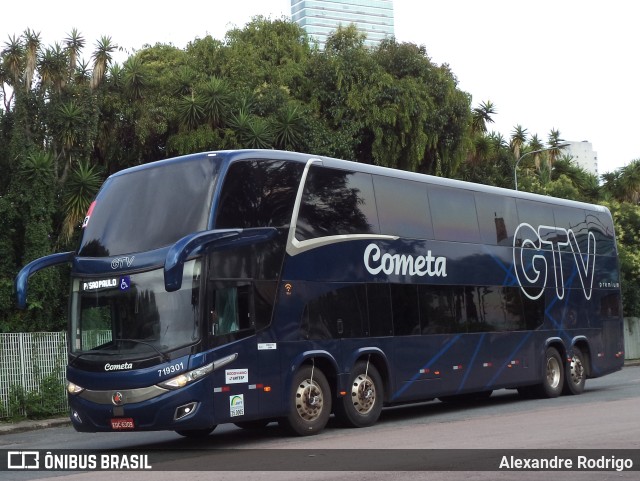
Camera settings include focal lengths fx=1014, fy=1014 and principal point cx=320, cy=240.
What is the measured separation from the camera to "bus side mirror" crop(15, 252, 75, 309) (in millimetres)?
14266

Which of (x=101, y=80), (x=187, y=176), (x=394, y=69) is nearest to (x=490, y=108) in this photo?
(x=394, y=69)

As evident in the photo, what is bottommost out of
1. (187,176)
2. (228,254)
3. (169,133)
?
(228,254)

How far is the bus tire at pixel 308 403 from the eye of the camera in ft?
49.1

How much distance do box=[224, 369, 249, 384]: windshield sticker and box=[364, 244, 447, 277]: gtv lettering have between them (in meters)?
3.31

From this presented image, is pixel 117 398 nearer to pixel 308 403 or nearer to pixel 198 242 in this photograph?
pixel 198 242

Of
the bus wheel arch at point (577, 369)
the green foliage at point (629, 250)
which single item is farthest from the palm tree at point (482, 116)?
the bus wheel arch at point (577, 369)

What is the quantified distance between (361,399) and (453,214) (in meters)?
4.40

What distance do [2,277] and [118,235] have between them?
48.2 feet

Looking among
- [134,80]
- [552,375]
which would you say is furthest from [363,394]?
[134,80]

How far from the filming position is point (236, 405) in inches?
552

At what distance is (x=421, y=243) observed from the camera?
58.6 feet

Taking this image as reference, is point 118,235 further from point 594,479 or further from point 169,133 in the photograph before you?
point 169,133

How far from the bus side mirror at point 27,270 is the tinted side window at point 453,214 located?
21.9 ft

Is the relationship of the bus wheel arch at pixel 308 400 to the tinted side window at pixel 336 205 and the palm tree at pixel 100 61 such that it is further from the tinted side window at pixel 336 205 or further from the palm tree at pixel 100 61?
the palm tree at pixel 100 61
